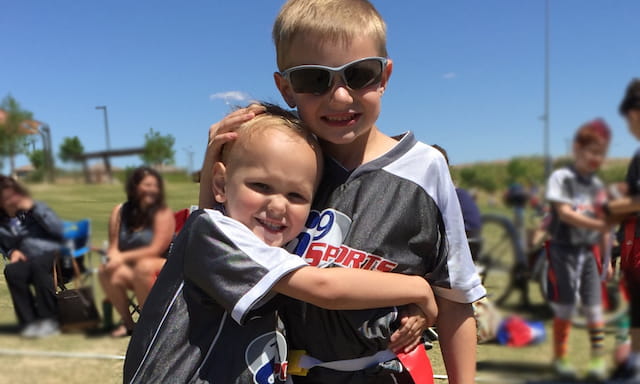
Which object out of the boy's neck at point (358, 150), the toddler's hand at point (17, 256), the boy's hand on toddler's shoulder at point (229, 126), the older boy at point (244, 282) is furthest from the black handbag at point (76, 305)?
the boy's neck at point (358, 150)

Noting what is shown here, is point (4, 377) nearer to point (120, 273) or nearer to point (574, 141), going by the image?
point (120, 273)

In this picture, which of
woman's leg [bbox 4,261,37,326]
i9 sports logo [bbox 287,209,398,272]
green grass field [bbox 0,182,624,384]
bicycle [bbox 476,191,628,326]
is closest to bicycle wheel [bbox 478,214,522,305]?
bicycle [bbox 476,191,628,326]

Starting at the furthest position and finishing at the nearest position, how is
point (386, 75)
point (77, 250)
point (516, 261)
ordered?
point (77, 250) → point (516, 261) → point (386, 75)

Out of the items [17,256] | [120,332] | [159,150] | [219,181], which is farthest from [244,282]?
[120,332]

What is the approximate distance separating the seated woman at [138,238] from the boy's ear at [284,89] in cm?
281

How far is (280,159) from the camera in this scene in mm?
931

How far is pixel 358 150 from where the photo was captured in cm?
107

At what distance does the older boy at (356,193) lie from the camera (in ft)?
3.23

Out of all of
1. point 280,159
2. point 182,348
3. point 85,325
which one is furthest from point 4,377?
point 280,159

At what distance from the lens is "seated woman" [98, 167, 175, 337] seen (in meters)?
3.91

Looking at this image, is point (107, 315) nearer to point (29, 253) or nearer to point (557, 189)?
point (29, 253)

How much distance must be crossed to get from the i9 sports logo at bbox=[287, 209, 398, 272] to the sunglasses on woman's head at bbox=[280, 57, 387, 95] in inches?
10.3

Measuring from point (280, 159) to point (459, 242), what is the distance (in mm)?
433

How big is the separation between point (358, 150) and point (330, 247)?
9.1 inches
